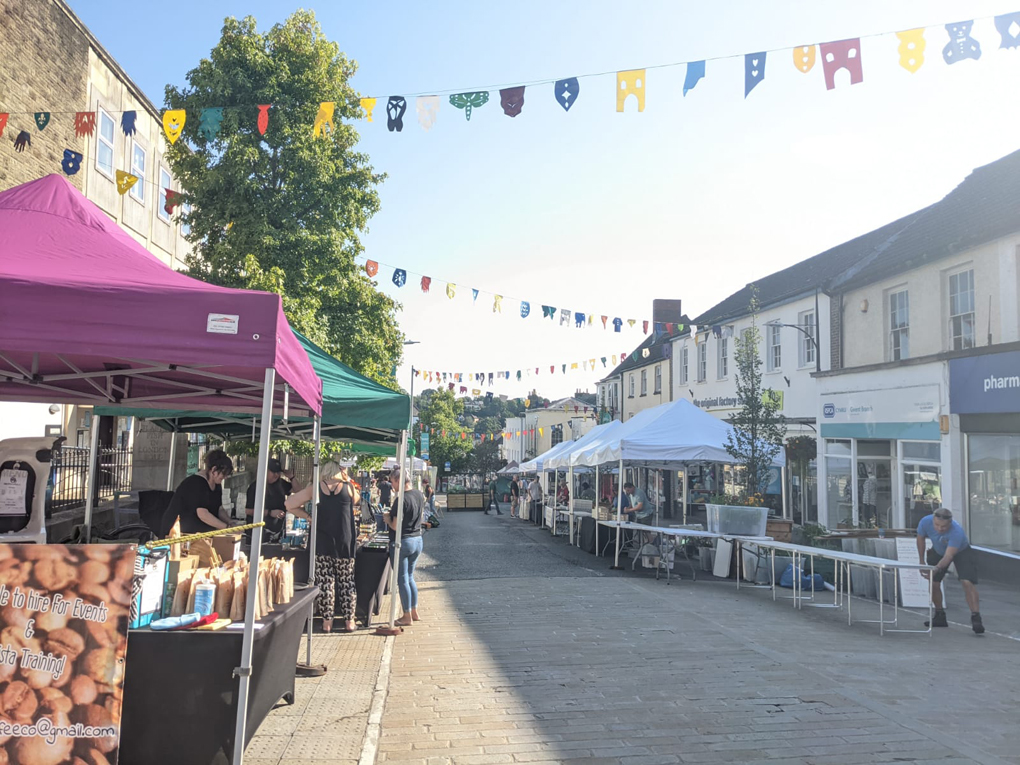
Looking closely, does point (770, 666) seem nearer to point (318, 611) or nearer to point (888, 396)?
point (318, 611)

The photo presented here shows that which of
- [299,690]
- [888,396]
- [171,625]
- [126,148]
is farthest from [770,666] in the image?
[126,148]

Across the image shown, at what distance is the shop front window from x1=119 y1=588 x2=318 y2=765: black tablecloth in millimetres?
14426

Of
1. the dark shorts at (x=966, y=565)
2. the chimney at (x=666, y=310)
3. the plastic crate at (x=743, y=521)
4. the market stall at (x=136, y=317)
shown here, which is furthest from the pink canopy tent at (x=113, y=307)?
the chimney at (x=666, y=310)

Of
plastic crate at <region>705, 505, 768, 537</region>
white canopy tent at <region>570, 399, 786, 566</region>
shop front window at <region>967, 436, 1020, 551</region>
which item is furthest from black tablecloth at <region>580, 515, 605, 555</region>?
shop front window at <region>967, 436, 1020, 551</region>

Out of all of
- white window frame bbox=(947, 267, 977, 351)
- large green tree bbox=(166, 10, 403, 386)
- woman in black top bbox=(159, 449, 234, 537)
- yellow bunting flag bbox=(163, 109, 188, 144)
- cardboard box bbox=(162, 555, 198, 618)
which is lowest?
cardboard box bbox=(162, 555, 198, 618)

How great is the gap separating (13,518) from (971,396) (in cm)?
1550

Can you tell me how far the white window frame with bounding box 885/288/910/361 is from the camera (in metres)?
18.6

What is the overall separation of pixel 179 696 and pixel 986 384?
1507cm

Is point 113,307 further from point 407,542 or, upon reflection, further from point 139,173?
point 139,173

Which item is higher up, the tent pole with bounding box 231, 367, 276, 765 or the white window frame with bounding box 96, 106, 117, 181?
the white window frame with bounding box 96, 106, 117, 181

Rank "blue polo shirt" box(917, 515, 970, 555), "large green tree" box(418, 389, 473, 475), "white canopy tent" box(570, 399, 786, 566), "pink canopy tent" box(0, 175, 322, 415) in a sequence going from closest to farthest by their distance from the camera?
"pink canopy tent" box(0, 175, 322, 415), "blue polo shirt" box(917, 515, 970, 555), "white canopy tent" box(570, 399, 786, 566), "large green tree" box(418, 389, 473, 475)

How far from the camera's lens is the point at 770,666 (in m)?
7.53

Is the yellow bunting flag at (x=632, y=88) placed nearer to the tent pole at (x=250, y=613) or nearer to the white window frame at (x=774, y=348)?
the tent pole at (x=250, y=613)

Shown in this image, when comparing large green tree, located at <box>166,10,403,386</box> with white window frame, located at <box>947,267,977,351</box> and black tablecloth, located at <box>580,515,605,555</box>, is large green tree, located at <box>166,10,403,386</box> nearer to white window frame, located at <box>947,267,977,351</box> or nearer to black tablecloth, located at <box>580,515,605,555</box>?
black tablecloth, located at <box>580,515,605,555</box>
